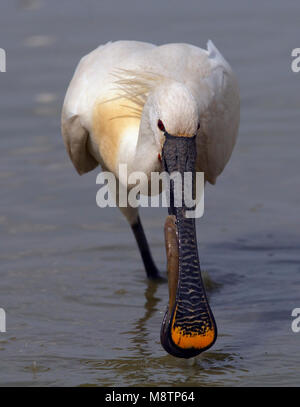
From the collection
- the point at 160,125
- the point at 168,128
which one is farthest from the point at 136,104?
the point at 168,128

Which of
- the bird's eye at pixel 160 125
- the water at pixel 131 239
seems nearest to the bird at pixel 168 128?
the bird's eye at pixel 160 125

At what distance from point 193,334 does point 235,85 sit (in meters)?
2.59

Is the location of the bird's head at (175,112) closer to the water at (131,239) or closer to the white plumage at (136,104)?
the white plumage at (136,104)

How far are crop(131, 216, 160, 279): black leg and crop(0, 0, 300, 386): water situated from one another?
11cm

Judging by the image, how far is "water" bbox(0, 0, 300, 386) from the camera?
19.5 ft

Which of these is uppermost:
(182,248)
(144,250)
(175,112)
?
(175,112)

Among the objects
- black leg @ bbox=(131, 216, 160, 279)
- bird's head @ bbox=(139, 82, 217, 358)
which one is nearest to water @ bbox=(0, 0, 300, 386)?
black leg @ bbox=(131, 216, 160, 279)

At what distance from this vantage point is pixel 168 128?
18.3 ft

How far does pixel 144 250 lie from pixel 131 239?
576 mm

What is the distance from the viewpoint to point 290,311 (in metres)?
6.63

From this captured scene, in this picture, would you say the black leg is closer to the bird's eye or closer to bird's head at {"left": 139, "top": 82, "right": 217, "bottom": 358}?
bird's head at {"left": 139, "top": 82, "right": 217, "bottom": 358}

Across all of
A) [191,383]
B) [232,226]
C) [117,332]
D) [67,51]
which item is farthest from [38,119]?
[191,383]

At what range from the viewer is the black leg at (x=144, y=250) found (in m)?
7.46

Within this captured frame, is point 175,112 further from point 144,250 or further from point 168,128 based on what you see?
point 144,250
